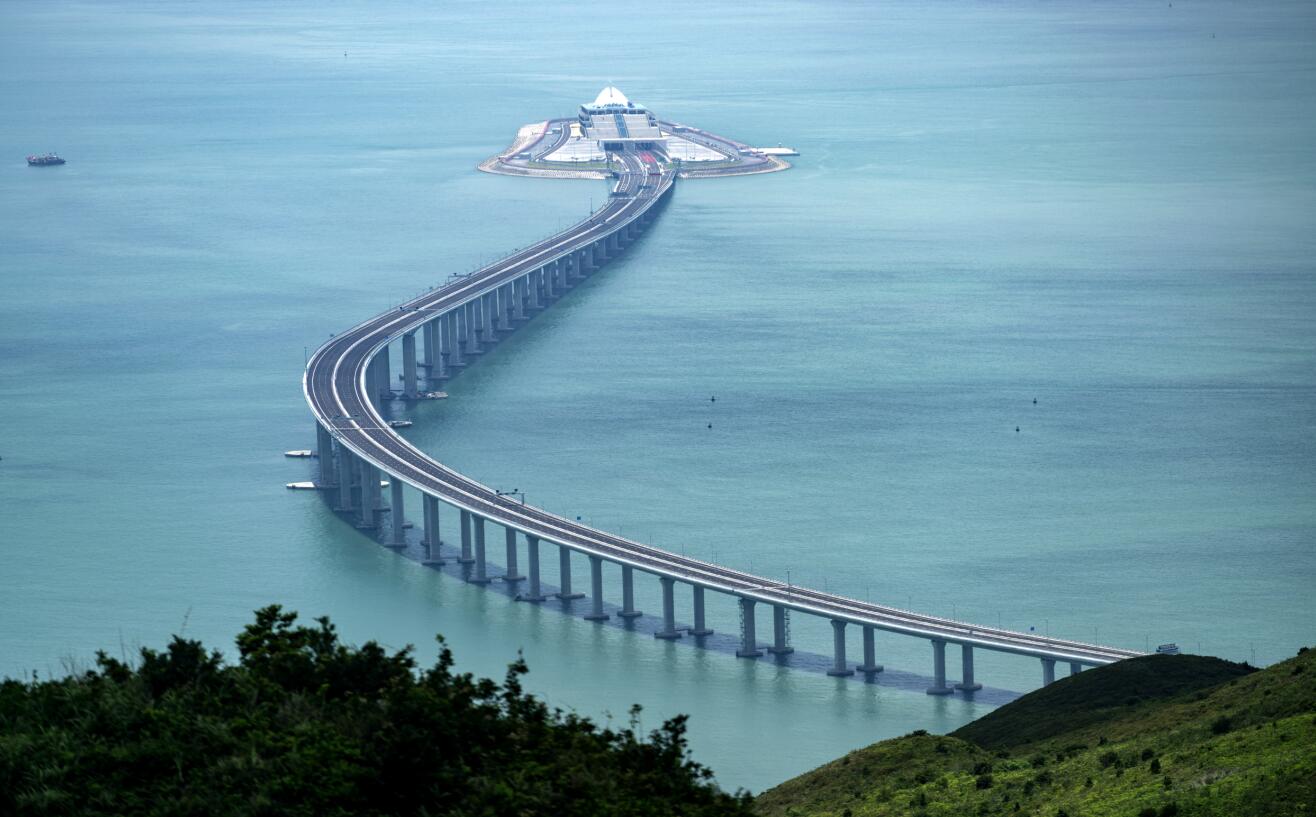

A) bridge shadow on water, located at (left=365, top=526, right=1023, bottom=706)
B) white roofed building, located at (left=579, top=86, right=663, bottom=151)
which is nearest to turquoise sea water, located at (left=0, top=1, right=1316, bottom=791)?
bridge shadow on water, located at (left=365, top=526, right=1023, bottom=706)

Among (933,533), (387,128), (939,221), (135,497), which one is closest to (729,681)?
(933,533)

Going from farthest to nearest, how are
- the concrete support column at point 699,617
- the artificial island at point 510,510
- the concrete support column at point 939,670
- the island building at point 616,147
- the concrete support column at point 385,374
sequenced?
the island building at point 616,147, the concrete support column at point 385,374, the concrete support column at point 699,617, the artificial island at point 510,510, the concrete support column at point 939,670

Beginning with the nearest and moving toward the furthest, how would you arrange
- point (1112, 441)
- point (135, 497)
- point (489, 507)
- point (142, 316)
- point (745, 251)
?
point (489, 507)
point (135, 497)
point (1112, 441)
point (142, 316)
point (745, 251)

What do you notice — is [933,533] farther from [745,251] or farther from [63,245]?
[63,245]

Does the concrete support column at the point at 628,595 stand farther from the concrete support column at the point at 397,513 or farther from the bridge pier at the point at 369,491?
the bridge pier at the point at 369,491

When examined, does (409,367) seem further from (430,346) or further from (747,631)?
(747,631)

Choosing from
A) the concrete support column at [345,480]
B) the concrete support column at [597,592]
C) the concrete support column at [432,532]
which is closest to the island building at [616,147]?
the concrete support column at [345,480]

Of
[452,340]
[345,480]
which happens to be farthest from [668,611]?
[452,340]
